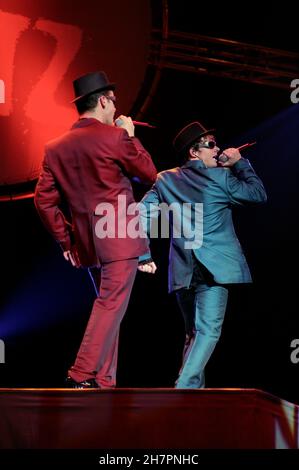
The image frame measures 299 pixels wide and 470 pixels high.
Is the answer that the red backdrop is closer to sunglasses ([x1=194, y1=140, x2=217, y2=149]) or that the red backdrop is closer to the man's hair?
sunglasses ([x1=194, y1=140, x2=217, y2=149])

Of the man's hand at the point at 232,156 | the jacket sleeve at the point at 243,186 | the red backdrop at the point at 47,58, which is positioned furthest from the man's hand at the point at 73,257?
the red backdrop at the point at 47,58

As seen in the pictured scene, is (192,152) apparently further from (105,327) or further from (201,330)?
(105,327)

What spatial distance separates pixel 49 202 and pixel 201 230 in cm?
89

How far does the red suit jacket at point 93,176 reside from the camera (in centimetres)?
338

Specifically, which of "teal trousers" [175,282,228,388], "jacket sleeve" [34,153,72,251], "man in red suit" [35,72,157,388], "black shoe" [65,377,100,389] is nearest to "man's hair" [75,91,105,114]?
"man in red suit" [35,72,157,388]

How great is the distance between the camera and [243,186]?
3.91m

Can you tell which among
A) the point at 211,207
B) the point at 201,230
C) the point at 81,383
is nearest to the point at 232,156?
the point at 211,207

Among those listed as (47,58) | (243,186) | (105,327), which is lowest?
(105,327)

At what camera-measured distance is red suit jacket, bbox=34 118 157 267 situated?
3.38 meters

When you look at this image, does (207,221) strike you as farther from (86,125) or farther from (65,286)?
(65,286)

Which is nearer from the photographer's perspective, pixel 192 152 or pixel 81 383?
pixel 81 383

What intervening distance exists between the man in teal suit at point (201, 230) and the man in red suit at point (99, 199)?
520mm

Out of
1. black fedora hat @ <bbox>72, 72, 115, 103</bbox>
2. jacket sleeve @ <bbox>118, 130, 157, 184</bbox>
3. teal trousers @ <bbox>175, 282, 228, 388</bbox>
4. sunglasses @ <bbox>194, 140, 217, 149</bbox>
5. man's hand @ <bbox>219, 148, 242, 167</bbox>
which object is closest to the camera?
jacket sleeve @ <bbox>118, 130, 157, 184</bbox>

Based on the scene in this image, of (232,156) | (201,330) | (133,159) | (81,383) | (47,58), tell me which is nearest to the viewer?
(81,383)
